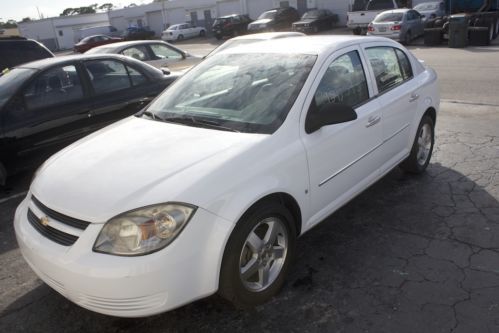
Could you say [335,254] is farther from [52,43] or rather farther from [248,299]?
[52,43]

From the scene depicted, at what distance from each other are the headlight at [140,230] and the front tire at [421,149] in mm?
3223

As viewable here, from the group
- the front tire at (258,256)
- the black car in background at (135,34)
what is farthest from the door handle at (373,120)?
the black car in background at (135,34)

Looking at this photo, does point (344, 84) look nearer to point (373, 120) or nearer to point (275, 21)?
point (373, 120)

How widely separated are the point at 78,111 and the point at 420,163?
4.21m

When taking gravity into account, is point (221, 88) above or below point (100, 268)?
above

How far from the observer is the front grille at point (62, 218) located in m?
2.49

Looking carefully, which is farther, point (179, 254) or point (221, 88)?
point (221, 88)

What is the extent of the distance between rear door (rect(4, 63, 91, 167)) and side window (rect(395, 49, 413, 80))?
3844 millimetres

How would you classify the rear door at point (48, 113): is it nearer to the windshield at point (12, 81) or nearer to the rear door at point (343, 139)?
the windshield at point (12, 81)

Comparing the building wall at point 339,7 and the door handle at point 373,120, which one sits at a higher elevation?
the door handle at point 373,120

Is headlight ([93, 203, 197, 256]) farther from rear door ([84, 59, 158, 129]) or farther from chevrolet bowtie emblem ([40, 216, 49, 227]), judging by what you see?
rear door ([84, 59, 158, 129])

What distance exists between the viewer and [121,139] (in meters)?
3.29

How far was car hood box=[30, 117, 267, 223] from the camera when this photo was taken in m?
2.48

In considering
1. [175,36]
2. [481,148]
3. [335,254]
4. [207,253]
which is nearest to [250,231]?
[207,253]
